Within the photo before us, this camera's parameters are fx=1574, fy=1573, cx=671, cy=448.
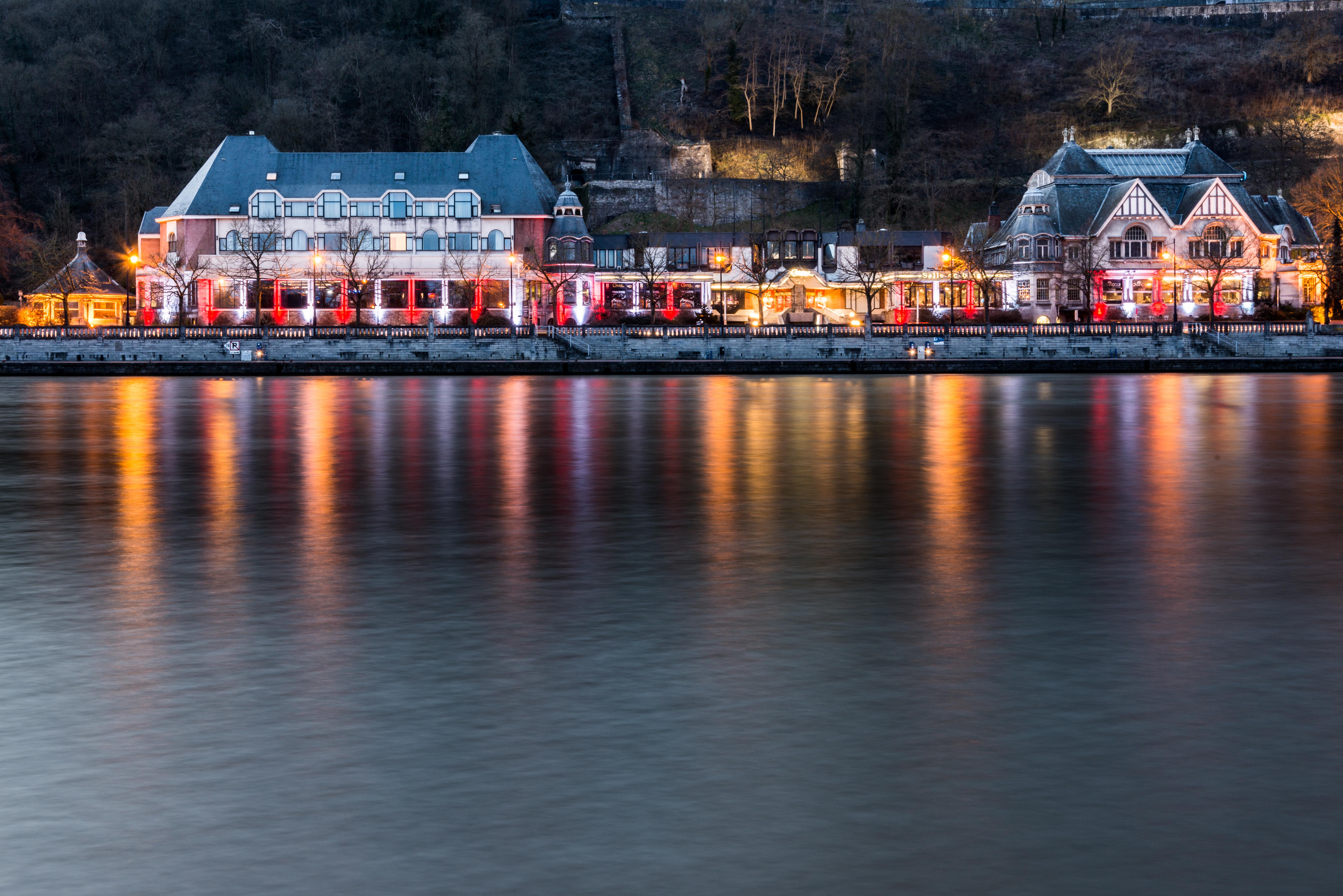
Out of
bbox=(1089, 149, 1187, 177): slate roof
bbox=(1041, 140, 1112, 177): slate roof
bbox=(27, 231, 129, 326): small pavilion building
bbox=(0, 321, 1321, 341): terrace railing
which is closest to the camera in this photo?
bbox=(0, 321, 1321, 341): terrace railing

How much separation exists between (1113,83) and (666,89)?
3929cm

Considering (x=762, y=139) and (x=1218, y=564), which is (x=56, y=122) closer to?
(x=762, y=139)

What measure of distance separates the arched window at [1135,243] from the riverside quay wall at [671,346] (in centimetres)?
1480

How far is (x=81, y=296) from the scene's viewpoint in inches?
3922

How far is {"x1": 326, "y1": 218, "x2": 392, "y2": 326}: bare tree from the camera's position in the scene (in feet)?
325

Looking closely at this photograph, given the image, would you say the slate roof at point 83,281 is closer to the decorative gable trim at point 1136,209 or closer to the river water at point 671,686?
the decorative gable trim at point 1136,209

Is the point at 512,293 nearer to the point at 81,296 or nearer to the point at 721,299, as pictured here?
the point at 721,299

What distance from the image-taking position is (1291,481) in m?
25.2

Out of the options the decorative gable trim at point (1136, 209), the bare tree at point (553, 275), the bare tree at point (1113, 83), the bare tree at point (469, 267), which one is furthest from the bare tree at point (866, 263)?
the bare tree at point (1113, 83)

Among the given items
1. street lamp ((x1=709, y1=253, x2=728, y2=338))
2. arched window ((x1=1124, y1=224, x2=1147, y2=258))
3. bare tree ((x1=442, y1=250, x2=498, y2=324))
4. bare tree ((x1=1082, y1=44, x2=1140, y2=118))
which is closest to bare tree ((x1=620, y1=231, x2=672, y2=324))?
street lamp ((x1=709, y1=253, x2=728, y2=338))

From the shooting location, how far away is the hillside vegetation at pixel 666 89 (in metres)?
123

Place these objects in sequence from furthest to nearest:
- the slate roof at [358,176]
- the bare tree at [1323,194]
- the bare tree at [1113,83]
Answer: the bare tree at [1113,83]
the slate roof at [358,176]
the bare tree at [1323,194]

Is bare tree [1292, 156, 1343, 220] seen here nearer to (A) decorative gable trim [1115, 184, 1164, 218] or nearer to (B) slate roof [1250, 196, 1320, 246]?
(B) slate roof [1250, 196, 1320, 246]

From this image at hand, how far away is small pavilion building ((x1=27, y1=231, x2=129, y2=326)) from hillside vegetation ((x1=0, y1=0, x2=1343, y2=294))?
13079mm
